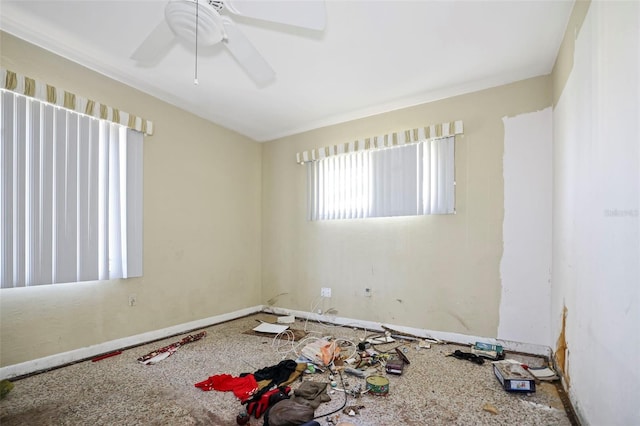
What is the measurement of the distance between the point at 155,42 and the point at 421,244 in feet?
9.93

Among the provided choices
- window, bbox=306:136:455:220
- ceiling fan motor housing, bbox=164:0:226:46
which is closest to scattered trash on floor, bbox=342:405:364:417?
window, bbox=306:136:455:220

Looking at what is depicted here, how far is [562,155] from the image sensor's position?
2.40 m

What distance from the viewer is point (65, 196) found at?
2668mm

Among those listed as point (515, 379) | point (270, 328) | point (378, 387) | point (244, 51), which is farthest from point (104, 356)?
point (515, 379)

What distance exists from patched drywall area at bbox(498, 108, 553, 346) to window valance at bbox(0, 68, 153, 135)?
3.78 meters

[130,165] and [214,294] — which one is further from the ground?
[130,165]

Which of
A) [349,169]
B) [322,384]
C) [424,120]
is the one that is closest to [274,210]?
[349,169]

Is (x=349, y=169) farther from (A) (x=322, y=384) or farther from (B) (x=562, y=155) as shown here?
(A) (x=322, y=384)

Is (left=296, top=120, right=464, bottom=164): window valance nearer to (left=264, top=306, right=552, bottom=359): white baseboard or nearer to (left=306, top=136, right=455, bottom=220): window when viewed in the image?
(left=306, top=136, right=455, bottom=220): window

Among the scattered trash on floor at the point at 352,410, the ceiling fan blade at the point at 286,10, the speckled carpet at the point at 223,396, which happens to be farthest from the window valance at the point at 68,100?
the scattered trash on floor at the point at 352,410

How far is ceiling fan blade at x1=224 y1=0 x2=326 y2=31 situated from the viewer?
161 cm

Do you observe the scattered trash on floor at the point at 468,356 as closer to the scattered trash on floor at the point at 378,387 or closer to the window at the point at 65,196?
the scattered trash on floor at the point at 378,387

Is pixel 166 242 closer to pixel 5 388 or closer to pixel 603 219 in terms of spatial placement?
pixel 5 388

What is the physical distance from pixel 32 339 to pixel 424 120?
4231 millimetres
